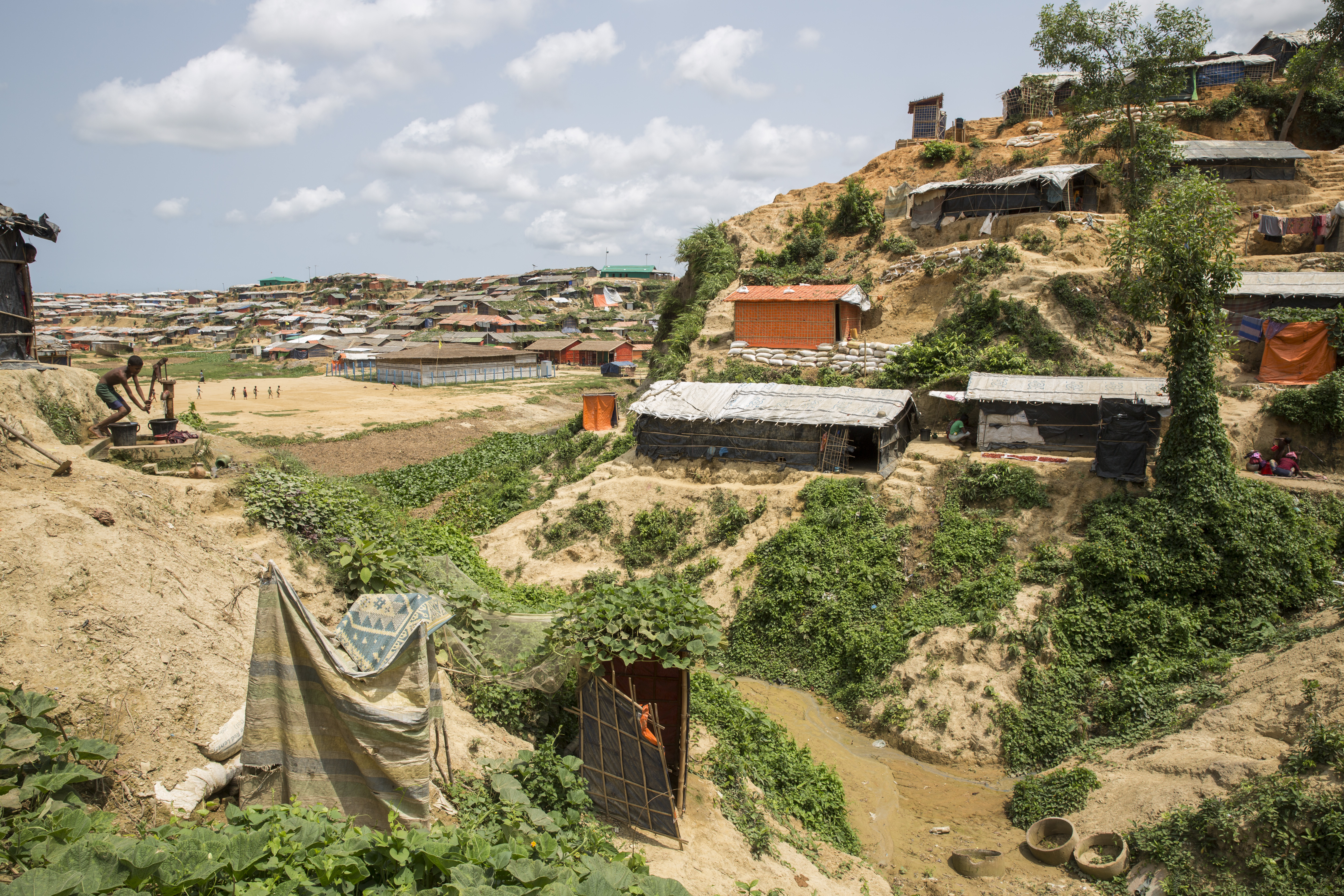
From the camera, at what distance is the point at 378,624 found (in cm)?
642

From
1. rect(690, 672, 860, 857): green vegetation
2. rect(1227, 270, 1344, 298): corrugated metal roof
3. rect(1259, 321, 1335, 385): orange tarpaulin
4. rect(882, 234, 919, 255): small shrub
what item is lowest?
rect(690, 672, 860, 857): green vegetation

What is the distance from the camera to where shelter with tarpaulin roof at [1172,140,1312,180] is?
85.8 feet

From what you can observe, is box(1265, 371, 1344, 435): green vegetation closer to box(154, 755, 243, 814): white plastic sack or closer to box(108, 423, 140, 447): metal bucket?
box(154, 755, 243, 814): white plastic sack

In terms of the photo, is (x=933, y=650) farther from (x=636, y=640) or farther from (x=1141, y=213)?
(x=1141, y=213)

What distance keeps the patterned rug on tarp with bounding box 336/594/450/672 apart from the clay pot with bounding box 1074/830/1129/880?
28.8ft

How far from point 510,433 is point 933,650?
25.3m

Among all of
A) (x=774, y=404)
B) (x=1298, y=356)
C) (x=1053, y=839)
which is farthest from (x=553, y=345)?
(x=1053, y=839)

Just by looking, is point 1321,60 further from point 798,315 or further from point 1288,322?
point 798,315

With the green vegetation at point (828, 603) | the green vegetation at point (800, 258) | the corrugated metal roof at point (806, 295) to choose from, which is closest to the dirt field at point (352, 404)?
the green vegetation at point (800, 258)

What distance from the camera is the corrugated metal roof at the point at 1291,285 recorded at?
19.1 metres

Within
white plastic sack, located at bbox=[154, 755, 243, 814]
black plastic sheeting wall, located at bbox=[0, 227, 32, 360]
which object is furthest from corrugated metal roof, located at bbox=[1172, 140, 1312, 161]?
black plastic sheeting wall, located at bbox=[0, 227, 32, 360]

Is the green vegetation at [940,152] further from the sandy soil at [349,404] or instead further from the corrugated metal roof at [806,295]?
the sandy soil at [349,404]

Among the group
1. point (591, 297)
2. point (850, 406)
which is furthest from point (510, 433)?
point (591, 297)

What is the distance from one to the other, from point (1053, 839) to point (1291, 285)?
17.6 metres
